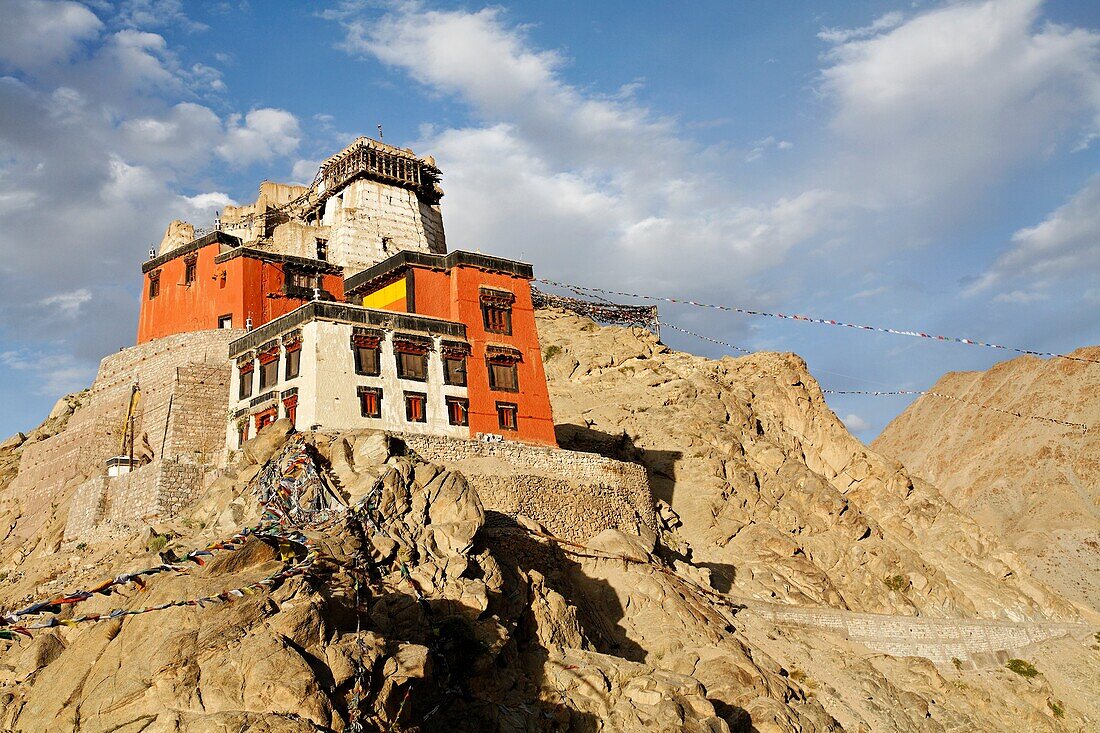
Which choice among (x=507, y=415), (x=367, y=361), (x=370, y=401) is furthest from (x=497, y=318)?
(x=370, y=401)

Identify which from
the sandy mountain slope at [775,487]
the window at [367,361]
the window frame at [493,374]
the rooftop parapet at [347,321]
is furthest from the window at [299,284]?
the sandy mountain slope at [775,487]

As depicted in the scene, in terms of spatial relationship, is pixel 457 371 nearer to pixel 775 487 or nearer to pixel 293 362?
pixel 293 362

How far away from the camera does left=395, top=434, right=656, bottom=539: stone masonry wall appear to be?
46375 mm

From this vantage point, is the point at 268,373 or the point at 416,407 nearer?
the point at 416,407

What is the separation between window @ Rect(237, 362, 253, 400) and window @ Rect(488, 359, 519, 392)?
36.8 ft

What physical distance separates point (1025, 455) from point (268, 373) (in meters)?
76.2

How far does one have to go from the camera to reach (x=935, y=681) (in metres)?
52.8

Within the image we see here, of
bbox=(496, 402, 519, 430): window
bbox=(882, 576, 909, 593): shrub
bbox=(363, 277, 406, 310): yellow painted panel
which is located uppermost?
bbox=(363, 277, 406, 310): yellow painted panel

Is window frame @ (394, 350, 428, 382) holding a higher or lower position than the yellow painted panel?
lower

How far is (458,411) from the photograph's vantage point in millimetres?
49125

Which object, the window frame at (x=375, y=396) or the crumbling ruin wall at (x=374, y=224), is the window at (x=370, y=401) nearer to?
the window frame at (x=375, y=396)

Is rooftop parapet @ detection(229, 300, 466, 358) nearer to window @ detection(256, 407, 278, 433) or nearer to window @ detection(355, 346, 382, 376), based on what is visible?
window @ detection(355, 346, 382, 376)

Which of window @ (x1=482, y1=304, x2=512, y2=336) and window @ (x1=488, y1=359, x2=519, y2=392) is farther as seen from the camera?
window @ (x1=482, y1=304, x2=512, y2=336)

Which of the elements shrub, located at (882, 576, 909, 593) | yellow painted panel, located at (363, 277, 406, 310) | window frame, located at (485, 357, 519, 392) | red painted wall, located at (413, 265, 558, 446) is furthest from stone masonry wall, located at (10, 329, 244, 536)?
shrub, located at (882, 576, 909, 593)
